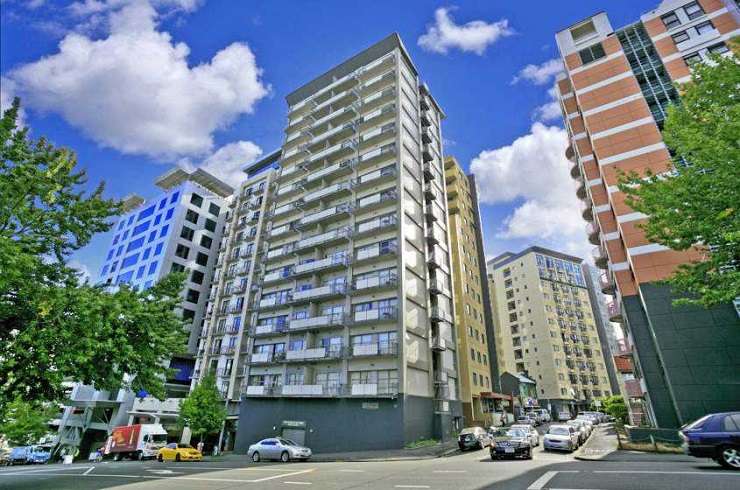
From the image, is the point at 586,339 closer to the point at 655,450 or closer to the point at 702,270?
the point at 655,450

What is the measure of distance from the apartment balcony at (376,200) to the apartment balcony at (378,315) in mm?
11010

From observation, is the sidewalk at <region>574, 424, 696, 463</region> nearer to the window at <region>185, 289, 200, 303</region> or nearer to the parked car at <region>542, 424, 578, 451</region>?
the parked car at <region>542, 424, 578, 451</region>

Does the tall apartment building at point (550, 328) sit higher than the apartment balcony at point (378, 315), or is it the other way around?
the tall apartment building at point (550, 328)

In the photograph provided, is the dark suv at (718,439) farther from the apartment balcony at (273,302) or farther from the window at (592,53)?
the window at (592,53)

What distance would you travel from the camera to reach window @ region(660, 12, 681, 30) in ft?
117

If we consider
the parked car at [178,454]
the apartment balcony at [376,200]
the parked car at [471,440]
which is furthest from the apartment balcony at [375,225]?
the parked car at [178,454]

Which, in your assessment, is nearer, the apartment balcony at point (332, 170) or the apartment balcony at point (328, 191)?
the apartment balcony at point (328, 191)

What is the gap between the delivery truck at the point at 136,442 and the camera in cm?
3447

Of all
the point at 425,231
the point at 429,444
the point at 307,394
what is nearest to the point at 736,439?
the point at 429,444

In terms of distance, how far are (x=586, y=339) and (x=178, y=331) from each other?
99106mm

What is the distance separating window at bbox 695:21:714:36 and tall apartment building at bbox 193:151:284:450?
46453 mm

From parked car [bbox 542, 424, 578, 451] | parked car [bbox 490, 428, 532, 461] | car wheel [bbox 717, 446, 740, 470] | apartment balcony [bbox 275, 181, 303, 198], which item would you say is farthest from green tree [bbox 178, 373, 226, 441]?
car wheel [bbox 717, 446, 740, 470]

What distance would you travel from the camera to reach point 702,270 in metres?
15.3

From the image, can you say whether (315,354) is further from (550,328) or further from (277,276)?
(550,328)
